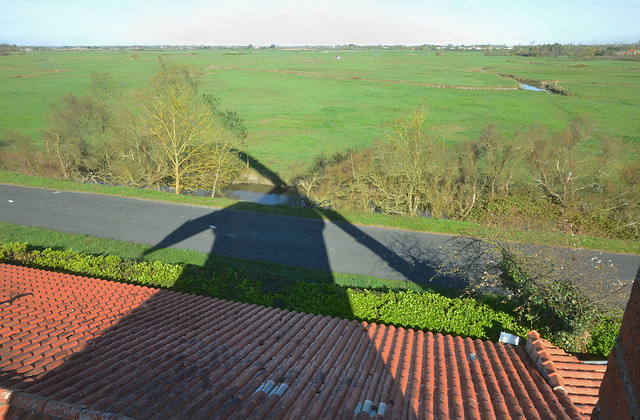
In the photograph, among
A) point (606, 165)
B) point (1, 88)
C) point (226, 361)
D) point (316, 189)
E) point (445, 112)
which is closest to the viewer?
point (226, 361)

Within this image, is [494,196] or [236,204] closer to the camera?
[236,204]

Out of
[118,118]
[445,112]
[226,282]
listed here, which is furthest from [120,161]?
[445,112]

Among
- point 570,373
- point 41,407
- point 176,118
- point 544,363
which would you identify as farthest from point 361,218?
point 41,407

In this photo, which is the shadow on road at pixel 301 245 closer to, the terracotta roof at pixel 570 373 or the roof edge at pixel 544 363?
the roof edge at pixel 544 363

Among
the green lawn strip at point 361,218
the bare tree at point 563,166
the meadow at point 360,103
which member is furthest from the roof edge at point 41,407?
the meadow at point 360,103

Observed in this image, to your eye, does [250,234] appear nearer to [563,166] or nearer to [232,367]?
[232,367]

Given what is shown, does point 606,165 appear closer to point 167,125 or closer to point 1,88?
point 167,125
